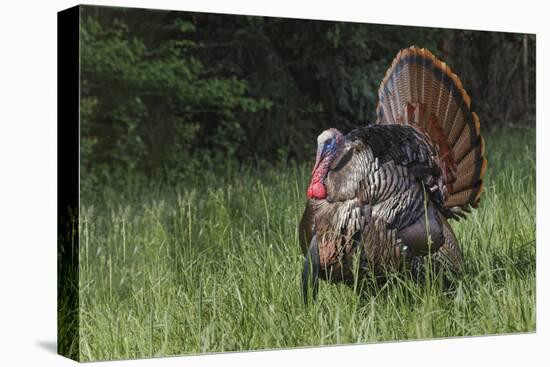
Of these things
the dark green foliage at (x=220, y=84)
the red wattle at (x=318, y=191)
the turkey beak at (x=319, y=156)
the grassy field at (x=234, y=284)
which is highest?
the dark green foliage at (x=220, y=84)

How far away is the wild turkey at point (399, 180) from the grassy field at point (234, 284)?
0.13 metres

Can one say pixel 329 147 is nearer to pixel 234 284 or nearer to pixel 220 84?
pixel 220 84

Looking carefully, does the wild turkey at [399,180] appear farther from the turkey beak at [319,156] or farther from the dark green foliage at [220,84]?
the dark green foliage at [220,84]

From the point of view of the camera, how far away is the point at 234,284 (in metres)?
7.16

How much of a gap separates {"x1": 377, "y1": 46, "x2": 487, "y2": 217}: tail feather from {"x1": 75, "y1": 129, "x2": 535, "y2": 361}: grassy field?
0.23 metres

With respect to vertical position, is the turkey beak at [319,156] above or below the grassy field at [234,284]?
above

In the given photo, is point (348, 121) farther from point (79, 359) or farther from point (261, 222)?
point (79, 359)

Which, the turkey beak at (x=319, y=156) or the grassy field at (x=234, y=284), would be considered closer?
the grassy field at (x=234, y=284)

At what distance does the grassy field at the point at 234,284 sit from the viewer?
6.80 meters

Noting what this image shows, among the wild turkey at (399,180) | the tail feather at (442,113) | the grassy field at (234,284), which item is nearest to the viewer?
the grassy field at (234,284)

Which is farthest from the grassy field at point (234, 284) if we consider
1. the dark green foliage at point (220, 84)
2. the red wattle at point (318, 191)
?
the dark green foliage at point (220, 84)

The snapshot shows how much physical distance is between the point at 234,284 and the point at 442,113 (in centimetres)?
186

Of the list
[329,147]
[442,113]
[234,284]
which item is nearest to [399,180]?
[329,147]

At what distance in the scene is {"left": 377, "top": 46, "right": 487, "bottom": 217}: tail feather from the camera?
7.77m
